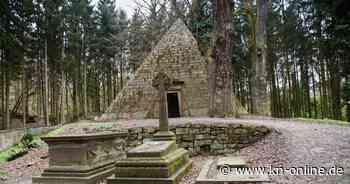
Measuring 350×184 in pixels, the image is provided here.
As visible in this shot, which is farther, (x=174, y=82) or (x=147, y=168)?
(x=174, y=82)

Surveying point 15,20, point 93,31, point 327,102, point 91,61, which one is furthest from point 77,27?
point 327,102

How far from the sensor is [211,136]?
8.76 m

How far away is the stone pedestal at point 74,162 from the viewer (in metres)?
5.25

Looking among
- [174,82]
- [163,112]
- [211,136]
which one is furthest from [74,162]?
[174,82]

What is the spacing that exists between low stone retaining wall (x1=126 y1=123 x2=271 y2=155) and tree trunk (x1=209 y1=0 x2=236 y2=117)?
3.15 metres

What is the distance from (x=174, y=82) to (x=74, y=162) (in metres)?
8.98

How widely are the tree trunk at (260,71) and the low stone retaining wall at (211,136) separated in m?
5.71

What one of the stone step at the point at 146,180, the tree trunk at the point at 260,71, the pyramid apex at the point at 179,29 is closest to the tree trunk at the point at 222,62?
the tree trunk at the point at 260,71

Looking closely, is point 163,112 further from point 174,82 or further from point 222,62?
A: point 174,82

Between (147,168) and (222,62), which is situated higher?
(222,62)

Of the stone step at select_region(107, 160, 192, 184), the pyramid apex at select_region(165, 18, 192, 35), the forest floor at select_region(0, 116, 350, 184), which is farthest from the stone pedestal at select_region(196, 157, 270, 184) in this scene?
the pyramid apex at select_region(165, 18, 192, 35)

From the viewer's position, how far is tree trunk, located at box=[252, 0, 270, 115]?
13.7 metres

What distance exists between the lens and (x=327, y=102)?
20344mm

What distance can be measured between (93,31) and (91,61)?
123 inches
